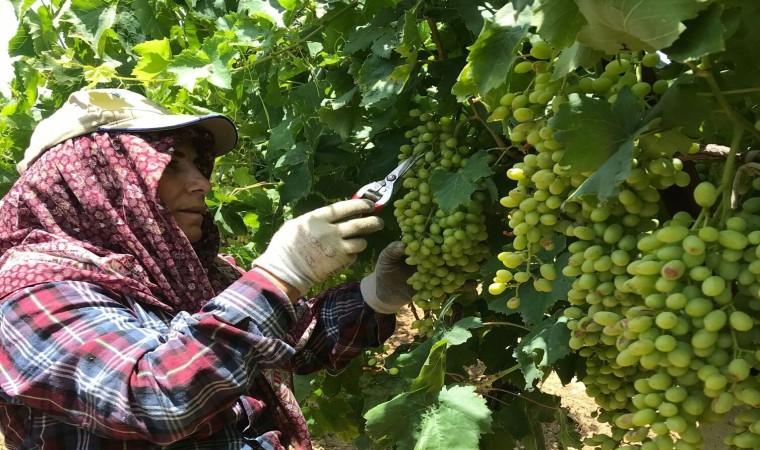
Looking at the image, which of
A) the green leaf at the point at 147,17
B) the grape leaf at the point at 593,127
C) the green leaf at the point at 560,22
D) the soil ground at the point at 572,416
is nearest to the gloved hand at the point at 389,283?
the grape leaf at the point at 593,127

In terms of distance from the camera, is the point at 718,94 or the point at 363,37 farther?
the point at 363,37

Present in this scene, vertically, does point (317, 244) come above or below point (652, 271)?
below

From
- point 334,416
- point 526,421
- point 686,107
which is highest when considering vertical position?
point 686,107

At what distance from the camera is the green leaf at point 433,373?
179 centimetres

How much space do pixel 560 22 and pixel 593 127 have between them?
0.58 feet

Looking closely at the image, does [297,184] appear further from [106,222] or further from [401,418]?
[401,418]

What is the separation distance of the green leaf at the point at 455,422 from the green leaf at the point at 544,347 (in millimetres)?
180

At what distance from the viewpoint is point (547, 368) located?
5.78 feet

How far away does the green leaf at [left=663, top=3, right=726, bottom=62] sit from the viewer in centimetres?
87

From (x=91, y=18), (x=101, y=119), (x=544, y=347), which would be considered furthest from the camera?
(x=91, y=18)

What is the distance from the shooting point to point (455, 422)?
1.77 m

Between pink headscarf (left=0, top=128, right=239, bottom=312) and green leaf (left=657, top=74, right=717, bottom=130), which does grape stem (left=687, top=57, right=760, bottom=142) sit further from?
pink headscarf (left=0, top=128, right=239, bottom=312)

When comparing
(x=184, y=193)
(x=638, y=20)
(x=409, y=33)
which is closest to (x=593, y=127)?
(x=638, y=20)

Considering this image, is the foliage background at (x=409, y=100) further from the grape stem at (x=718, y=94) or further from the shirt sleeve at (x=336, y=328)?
the shirt sleeve at (x=336, y=328)
